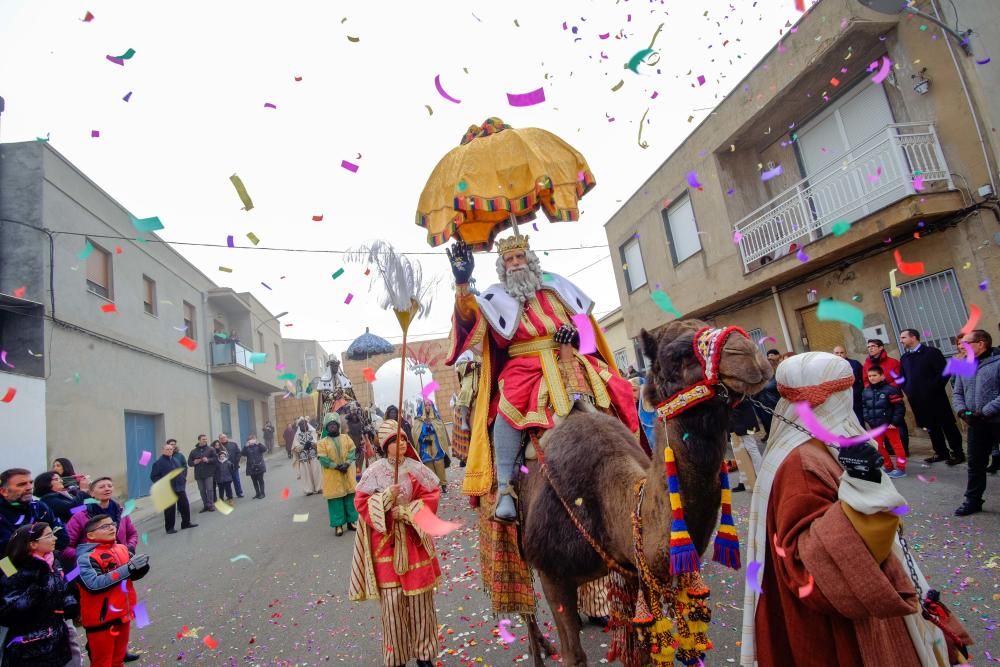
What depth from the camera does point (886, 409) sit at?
7398mm

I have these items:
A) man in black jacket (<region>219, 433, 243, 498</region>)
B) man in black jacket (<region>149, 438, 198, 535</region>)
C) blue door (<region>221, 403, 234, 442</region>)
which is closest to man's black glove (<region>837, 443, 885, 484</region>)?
man in black jacket (<region>149, 438, 198, 535</region>)

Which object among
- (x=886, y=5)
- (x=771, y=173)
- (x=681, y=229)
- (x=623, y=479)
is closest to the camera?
(x=623, y=479)

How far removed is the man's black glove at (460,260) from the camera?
11.0 ft

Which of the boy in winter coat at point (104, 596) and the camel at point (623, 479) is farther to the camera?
the boy in winter coat at point (104, 596)

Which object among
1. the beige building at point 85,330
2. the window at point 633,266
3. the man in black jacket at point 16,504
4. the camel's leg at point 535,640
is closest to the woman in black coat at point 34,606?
the man in black jacket at point 16,504

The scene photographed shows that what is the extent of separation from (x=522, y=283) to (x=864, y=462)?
96.5 inches

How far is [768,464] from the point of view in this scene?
2.04 m

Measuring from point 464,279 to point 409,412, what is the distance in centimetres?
998

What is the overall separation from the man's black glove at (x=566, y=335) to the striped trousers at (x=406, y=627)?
79.6 inches

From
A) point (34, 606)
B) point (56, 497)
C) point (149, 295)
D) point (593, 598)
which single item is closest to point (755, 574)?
point (593, 598)

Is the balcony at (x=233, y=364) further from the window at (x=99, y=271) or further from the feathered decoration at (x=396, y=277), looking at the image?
the feathered decoration at (x=396, y=277)

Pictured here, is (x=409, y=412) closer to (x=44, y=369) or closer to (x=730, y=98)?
(x=44, y=369)

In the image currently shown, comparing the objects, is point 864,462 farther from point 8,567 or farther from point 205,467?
point 205,467

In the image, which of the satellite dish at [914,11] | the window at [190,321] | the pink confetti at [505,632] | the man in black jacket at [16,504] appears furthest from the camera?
the window at [190,321]
